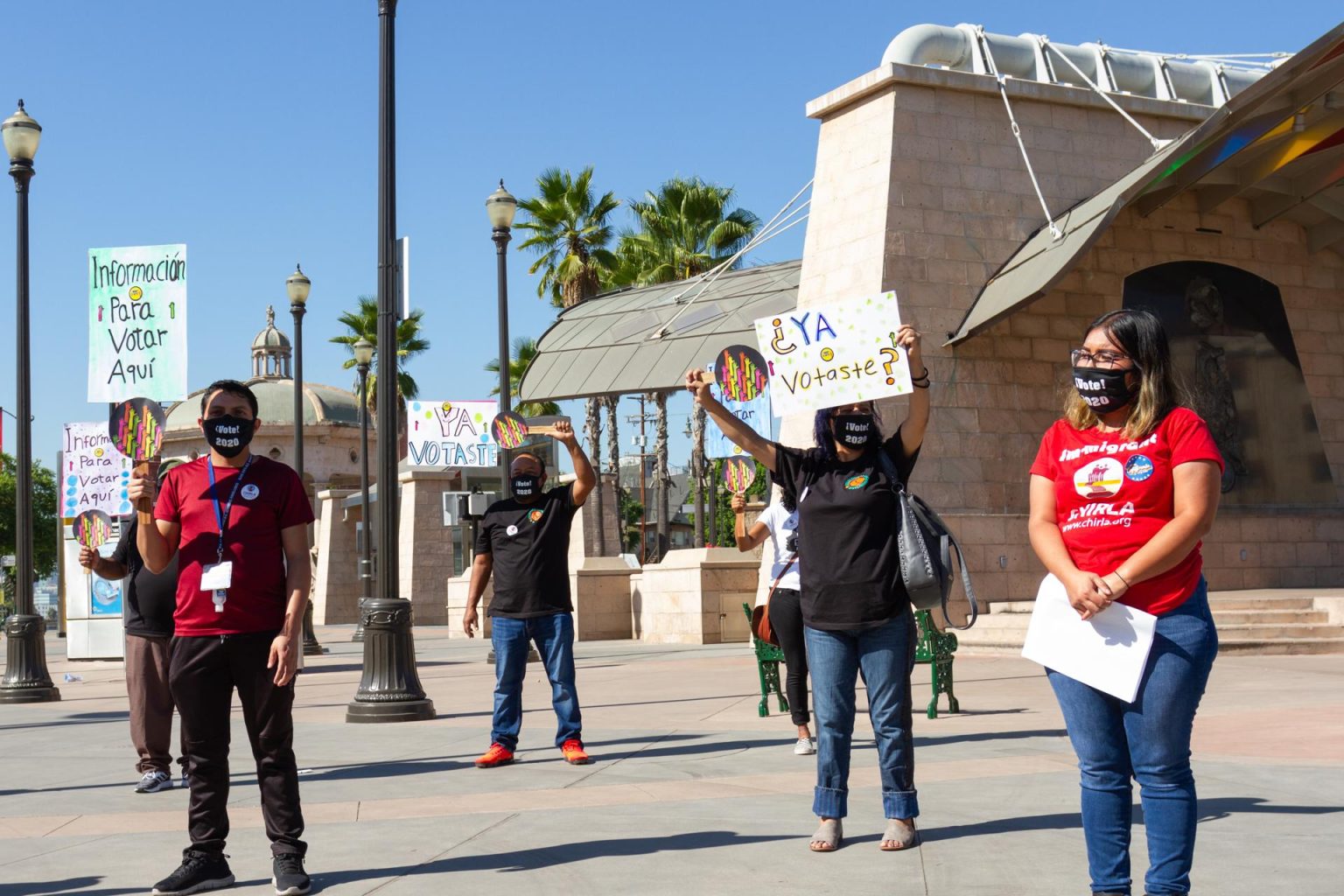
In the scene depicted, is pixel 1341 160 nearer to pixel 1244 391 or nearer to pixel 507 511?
pixel 1244 391

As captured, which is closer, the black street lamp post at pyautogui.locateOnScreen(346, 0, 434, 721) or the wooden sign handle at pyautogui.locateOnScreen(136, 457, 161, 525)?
the wooden sign handle at pyautogui.locateOnScreen(136, 457, 161, 525)

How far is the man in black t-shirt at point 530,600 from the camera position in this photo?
8.41m

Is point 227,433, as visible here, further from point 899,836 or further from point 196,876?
point 899,836

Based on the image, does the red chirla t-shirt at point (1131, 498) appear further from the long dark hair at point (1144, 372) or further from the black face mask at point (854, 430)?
the black face mask at point (854, 430)

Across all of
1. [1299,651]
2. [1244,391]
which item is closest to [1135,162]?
[1244,391]

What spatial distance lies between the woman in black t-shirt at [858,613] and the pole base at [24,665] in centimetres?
1207

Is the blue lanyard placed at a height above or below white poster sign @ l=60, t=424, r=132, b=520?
below

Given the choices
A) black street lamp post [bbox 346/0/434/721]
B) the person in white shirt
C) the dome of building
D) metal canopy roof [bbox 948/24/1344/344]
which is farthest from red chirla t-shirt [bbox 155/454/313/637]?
the dome of building

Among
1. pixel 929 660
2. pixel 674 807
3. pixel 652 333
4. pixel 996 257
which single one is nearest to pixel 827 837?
pixel 674 807

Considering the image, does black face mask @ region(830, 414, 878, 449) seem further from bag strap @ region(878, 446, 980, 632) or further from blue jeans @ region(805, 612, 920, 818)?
blue jeans @ region(805, 612, 920, 818)

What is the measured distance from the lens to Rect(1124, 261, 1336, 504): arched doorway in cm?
2047

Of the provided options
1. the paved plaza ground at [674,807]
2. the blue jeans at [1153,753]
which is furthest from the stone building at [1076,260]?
the blue jeans at [1153,753]

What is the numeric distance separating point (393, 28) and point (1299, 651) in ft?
39.6

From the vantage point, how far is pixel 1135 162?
21250 mm
